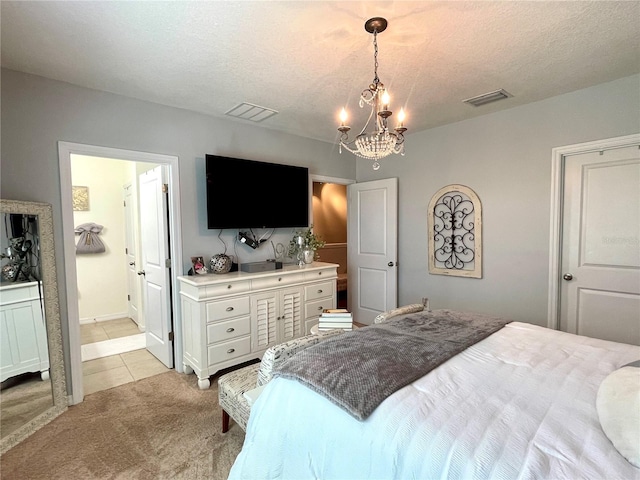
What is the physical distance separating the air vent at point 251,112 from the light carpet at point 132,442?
253 cm

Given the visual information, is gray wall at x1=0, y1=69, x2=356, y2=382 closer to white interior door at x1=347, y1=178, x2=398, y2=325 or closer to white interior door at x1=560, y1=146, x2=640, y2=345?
white interior door at x1=347, y1=178, x2=398, y2=325

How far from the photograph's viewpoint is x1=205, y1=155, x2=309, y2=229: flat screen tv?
3.02m

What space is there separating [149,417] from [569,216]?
150 inches

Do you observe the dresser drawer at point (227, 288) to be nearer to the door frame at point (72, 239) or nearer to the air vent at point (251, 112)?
the door frame at point (72, 239)

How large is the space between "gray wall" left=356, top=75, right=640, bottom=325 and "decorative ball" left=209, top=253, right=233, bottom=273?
2188mm

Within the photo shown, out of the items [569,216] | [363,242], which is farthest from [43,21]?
[569,216]

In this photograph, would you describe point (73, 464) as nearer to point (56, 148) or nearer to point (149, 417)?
point (149, 417)

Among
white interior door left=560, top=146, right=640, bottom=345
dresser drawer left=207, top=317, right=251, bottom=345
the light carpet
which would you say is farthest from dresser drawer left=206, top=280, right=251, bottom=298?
white interior door left=560, top=146, right=640, bottom=345

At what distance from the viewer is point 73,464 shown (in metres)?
1.83

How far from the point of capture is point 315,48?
1.93 meters

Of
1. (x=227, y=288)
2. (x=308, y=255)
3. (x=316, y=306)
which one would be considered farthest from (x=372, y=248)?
(x=227, y=288)

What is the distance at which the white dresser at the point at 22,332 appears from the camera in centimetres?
203

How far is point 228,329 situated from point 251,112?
2.05 metres

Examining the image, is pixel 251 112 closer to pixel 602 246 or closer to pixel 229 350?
pixel 229 350
